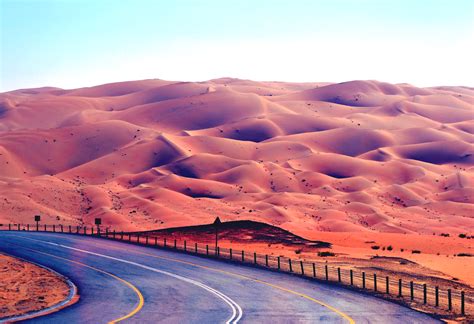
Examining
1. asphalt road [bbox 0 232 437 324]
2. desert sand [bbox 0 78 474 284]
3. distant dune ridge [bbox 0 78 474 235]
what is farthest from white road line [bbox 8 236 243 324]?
distant dune ridge [bbox 0 78 474 235]

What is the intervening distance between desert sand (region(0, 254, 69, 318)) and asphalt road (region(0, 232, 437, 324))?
1.30m

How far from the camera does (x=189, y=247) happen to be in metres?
68.2

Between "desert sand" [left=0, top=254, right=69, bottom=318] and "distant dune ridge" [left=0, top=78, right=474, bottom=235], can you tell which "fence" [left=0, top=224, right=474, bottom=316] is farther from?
"distant dune ridge" [left=0, top=78, right=474, bottom=235]

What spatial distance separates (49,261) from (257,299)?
2184cm

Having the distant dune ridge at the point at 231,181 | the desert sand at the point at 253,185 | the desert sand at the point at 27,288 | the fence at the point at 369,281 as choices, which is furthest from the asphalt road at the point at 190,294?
the distant dune ridge at the point at 231,181

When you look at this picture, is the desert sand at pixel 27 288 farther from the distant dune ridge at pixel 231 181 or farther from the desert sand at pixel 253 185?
the distant dune ridge at pixel 231 181

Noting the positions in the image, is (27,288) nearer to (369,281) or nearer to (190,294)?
(190,294)

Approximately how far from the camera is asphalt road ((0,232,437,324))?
32.0 meters

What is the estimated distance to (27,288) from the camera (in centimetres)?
4034

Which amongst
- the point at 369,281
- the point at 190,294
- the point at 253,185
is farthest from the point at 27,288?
the point at 253,185

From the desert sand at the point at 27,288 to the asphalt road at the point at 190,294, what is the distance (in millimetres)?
A: 1300

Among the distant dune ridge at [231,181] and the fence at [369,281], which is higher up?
the distant dune ridge at [231,181]

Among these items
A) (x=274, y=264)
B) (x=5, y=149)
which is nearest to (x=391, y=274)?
(x=274, y=264)

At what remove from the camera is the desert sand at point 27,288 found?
111ft
